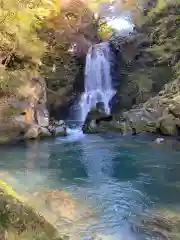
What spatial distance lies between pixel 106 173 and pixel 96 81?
1273 centimetres

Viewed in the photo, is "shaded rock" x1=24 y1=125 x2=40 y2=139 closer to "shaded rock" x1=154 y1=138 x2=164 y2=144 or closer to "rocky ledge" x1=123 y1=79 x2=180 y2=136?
"rocky ledge" x1=123 y1=79 x2=180 y2=136

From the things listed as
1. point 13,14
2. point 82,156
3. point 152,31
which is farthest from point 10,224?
point 152,31

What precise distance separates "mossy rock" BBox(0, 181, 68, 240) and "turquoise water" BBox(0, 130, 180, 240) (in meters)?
2.72

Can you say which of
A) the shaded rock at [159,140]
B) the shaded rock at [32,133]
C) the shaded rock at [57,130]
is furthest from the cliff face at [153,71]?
the shaded rock at [32,133]

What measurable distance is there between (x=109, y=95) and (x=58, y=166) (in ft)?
37.2

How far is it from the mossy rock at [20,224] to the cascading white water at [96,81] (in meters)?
17.2

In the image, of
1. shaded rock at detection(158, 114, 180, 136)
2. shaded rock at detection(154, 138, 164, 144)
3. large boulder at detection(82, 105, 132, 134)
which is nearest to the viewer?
shaded rock at detection(154, 138, 164, 144)

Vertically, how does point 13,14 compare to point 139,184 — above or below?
above

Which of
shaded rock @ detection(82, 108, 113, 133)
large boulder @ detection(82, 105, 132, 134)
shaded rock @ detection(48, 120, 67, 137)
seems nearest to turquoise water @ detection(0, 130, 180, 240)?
shaded rock @ detection(48, 120, 67, 137)

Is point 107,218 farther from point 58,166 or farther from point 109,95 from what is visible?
point 109,95

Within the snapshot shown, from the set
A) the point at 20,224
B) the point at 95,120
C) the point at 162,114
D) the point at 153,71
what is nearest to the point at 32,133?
the point at 95,120

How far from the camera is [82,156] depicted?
40.6 ft

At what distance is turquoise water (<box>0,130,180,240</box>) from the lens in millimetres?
6996

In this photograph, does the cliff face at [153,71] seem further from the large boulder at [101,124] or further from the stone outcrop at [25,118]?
the stone outcrop at [25,118]
